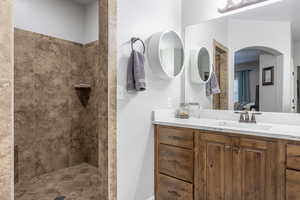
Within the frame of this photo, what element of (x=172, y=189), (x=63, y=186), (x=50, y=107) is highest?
(x=50, y=107)

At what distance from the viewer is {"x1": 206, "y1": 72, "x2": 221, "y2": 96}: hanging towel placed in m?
2.21

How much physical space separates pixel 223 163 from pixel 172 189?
25.2 inches

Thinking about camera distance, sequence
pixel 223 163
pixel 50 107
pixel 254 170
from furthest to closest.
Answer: pixel 50 107 → pixel 223 163 → pixel 254 170

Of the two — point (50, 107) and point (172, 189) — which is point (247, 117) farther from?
point (50, 107)

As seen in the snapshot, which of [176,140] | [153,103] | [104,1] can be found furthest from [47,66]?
[176,140]

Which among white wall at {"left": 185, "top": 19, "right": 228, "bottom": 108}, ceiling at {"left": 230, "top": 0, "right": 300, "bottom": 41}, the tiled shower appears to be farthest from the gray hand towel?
ceiling at {"left": 230, "top": 0, "right": 300, "bottom": 41}

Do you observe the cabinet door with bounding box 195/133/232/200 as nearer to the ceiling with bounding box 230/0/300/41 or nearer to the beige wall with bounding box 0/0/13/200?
the ceiling with bounding box 230/0/300/41

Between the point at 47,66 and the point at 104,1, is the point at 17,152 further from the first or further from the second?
the point at 104,1

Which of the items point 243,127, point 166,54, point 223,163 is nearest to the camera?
point 223,163

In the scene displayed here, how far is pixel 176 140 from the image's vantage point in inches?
75.1

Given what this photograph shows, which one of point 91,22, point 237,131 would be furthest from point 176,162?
point 91,22

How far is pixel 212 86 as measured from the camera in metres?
2.25

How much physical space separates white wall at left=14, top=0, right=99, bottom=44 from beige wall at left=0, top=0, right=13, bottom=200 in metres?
1.57

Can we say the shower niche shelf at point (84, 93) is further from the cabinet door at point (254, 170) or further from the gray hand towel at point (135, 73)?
the cabinet door at point (254, 170)
